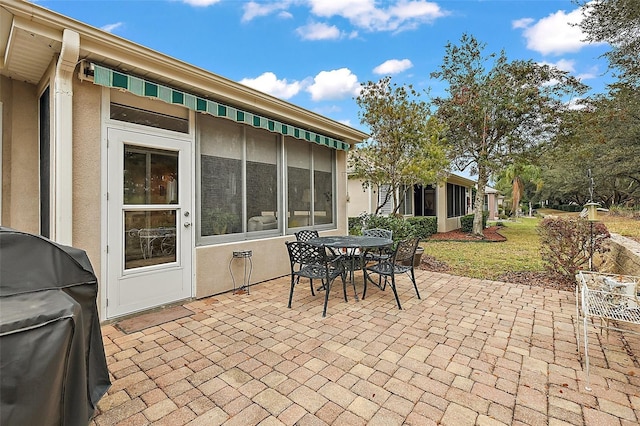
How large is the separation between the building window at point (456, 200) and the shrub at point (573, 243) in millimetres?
9353

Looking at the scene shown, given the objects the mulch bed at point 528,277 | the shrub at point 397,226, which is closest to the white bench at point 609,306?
the mulch bed at point 528,277

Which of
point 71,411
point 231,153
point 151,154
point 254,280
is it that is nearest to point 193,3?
point 231,153

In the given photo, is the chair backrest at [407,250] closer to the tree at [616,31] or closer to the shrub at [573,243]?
the shrub at [573,243]

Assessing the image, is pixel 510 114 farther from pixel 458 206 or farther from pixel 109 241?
pixel 109 241

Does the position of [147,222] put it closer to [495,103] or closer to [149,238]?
[149,238]

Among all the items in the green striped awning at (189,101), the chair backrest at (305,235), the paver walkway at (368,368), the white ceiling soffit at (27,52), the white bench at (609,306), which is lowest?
the paver walkway at (368,368)

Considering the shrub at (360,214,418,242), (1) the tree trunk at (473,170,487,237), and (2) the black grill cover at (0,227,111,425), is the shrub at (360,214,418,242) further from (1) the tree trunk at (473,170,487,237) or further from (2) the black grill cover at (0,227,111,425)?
(1) the tree trunk at (473,170,487,237)

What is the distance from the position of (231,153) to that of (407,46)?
26.5 feet

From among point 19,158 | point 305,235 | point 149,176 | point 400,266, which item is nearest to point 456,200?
point 305,235

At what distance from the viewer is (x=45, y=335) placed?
4.53 ft

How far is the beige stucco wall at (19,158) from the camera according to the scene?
13.1 ft

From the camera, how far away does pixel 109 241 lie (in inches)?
150

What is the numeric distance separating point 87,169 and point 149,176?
72 centimetres

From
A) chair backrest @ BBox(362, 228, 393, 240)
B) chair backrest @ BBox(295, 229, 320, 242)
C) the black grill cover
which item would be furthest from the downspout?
chair backrest @ BBox(362, 228, 393, 240)
